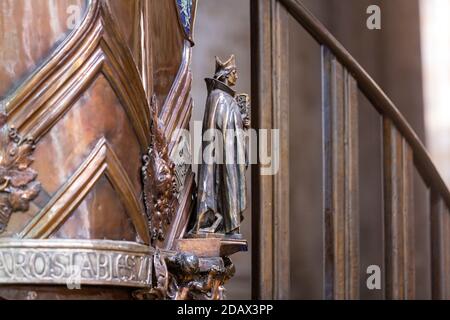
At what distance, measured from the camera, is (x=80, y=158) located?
310 centimetres

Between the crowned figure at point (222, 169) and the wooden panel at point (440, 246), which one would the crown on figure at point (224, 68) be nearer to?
the crowned figure at point (222, 169)

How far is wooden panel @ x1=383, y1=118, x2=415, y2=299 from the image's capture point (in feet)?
15.1

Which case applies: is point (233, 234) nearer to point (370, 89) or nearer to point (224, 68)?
point (224, 68)

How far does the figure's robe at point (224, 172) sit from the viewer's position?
3.77 m

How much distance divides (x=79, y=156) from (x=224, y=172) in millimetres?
796

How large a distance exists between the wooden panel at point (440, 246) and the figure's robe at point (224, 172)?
1296 millimetres

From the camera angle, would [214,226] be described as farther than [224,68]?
No

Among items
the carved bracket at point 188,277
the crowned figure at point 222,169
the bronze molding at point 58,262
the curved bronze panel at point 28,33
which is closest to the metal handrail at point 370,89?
the crowned figure at point 222,169

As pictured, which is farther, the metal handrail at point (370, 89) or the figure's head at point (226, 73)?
the metal handrail at point (370, 89)

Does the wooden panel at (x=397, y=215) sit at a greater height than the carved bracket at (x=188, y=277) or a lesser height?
greater

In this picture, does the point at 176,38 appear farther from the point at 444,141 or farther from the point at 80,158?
the point at 444,141

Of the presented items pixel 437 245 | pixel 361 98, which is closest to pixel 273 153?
pixel 437 245

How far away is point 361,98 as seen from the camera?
6.97m
